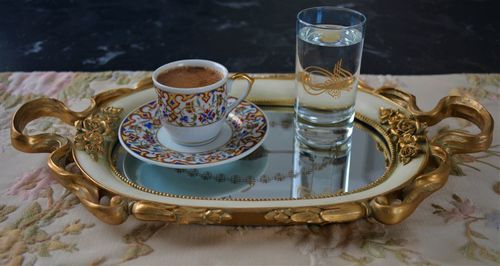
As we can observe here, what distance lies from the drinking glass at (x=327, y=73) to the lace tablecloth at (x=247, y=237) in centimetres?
14

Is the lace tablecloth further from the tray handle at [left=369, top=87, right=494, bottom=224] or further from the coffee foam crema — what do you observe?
the coffee foam crema

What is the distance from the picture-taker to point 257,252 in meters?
0.50

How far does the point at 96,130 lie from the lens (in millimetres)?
638

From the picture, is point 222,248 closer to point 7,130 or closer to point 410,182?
point 410,182

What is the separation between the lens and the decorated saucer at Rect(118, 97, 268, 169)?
597mm

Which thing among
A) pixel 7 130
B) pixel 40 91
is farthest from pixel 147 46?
pixel 7 130

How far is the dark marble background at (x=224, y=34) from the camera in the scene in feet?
3.59

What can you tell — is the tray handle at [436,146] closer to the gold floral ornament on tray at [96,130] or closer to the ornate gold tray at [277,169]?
the ornate gold tray at [277,169]

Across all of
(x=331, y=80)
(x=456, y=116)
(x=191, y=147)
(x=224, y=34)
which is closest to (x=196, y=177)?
(x=191, y=147)

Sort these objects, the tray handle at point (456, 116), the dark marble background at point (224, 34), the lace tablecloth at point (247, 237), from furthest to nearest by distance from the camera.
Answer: the dark marble background at point (224, 34)
the tray handle at point (456, 116)
the lace tablecloth at point (247, 237)

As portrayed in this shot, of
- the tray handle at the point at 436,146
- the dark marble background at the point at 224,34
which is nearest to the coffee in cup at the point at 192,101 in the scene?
the tray handle at the point at 436,146

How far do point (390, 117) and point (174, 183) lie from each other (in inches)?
10.8

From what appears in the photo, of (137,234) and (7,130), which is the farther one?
(7,130)

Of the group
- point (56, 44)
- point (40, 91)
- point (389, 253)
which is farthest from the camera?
point (56, 44)
